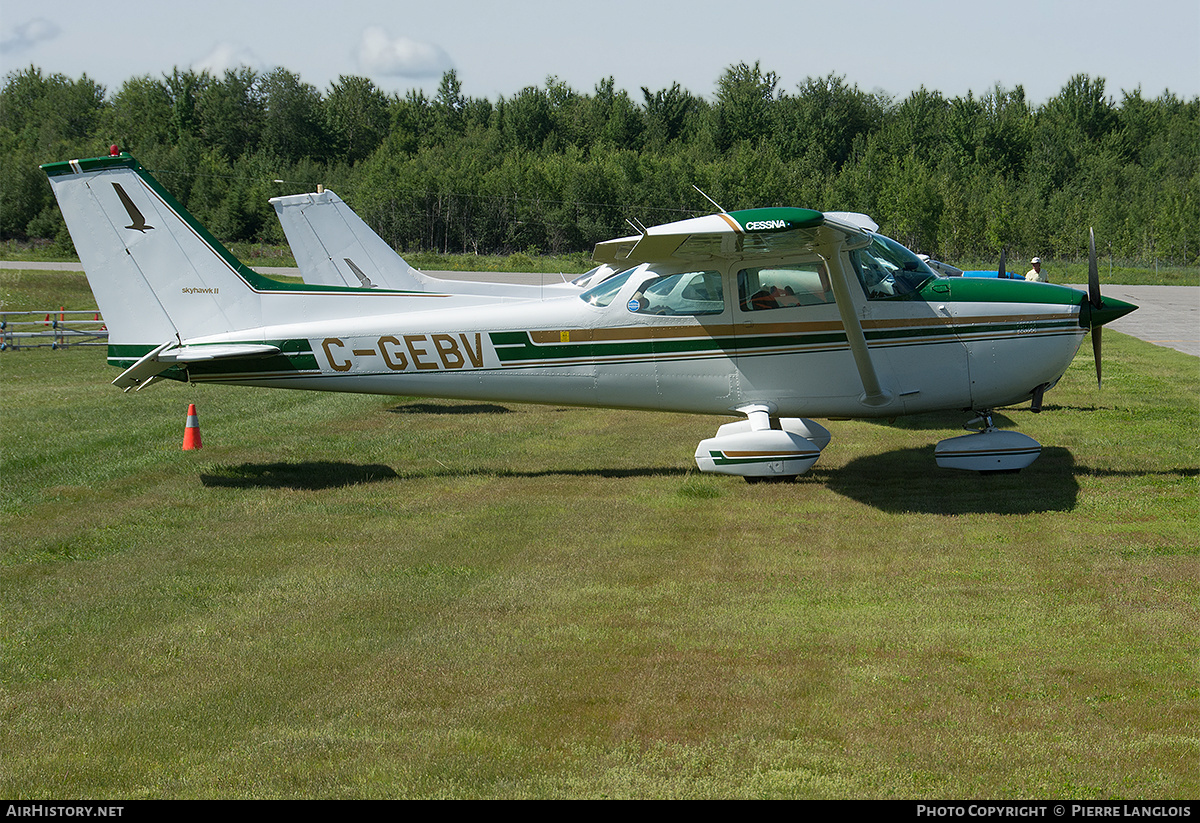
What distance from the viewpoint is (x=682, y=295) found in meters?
9.59

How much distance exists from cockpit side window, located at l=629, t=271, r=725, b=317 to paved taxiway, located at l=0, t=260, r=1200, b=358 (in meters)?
12.2

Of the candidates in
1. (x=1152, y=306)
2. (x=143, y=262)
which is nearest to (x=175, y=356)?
(x=143, y=262)

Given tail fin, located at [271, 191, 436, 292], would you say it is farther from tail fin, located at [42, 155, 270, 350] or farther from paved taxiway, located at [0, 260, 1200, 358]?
paved taxiway, located at [0, 260, 1200, 358]

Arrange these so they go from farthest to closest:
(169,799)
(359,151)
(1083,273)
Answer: (359,151) < (1083,273) < (169,799)

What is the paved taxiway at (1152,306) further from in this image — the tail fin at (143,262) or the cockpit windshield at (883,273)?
the cockpit windshield at (883,273)

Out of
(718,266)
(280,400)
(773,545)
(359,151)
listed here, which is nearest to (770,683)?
(773,545)

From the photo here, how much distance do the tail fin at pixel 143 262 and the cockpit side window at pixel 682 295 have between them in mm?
4027

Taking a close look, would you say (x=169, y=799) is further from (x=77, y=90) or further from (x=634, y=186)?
(x=77, y=90)

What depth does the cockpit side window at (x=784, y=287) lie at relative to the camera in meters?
9.30

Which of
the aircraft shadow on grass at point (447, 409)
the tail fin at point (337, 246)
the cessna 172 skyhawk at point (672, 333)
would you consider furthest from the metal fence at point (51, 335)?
the cessna 172 skyhawk at point (672, 333)

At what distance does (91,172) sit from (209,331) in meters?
1.87

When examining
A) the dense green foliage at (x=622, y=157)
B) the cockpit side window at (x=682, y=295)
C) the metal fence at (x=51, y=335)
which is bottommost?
the metal fence at (x=51, y=335)

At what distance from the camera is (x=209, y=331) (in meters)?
10.1

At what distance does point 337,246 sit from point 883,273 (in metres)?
8.78
